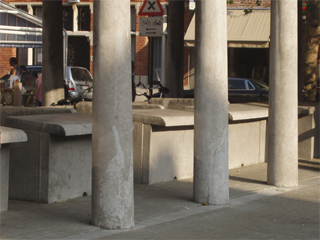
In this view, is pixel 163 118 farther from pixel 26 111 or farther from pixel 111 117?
pixel 111 117

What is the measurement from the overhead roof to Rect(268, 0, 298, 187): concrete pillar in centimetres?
1033

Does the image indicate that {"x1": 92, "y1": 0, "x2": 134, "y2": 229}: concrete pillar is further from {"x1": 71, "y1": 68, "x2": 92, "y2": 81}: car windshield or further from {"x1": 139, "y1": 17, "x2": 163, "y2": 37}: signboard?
{"x1": 71, "y1": 68, "x2": 92, "y2": 81}: car windshield

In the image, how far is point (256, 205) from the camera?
27.2 feet

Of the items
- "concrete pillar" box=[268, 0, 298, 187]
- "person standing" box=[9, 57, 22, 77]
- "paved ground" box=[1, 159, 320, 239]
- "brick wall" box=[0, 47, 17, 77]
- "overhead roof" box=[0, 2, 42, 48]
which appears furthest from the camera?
"brick wall" box=[0, 47, 17, 77]

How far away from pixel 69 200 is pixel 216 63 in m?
2.79

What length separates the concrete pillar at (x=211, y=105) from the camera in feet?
26.7

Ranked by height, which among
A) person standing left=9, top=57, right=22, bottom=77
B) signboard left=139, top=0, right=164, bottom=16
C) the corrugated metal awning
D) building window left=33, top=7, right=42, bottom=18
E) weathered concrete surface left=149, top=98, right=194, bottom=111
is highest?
building window left=33, top=7, right=42, bottom=18

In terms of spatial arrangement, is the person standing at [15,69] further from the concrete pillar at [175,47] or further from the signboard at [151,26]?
the signboard at [151,26]

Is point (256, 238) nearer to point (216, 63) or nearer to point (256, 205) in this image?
point (256, 205)

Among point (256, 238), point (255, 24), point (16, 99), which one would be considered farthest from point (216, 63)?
point (255, 24)

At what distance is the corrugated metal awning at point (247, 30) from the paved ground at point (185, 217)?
19714 mm

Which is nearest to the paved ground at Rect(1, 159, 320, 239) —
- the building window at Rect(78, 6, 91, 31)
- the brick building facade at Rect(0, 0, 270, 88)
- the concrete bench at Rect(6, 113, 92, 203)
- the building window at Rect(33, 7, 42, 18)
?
the concrete bench at Rect(6, 113, 92, 203)

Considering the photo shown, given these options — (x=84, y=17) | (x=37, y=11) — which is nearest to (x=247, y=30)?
(x=84, y=17)

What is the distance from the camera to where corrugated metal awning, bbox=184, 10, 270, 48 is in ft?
94.5
